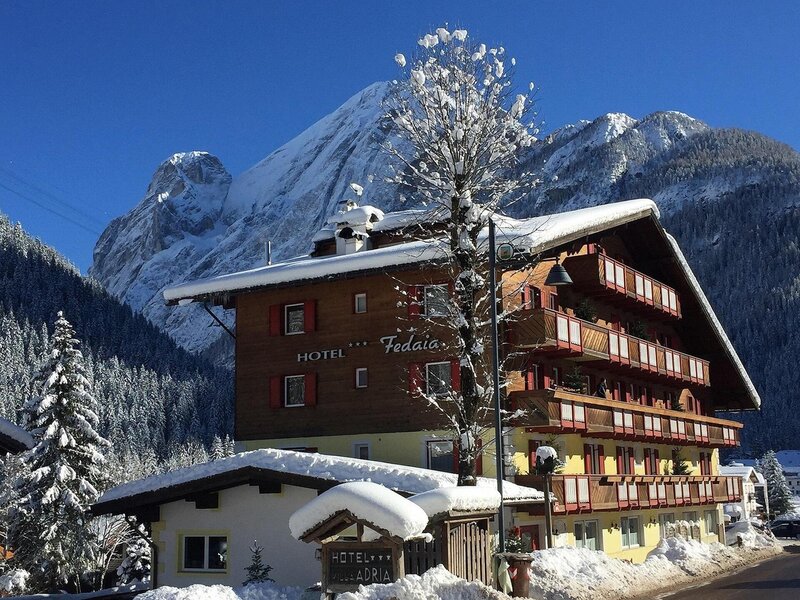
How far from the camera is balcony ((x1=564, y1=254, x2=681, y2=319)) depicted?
3506 cm

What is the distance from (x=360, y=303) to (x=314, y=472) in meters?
10.5

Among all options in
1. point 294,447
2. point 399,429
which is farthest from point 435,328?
point 294,447

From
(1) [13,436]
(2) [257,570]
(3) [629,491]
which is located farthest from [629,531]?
(1) [13,436]

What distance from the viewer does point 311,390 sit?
3378cm

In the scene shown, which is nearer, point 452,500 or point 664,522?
point 452,500

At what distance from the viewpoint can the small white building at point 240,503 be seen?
23812 millimetres

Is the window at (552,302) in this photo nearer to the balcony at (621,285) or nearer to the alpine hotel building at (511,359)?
the alpine hotel building at (511,359)

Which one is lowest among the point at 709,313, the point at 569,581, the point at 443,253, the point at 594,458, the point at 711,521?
the point at 569,581

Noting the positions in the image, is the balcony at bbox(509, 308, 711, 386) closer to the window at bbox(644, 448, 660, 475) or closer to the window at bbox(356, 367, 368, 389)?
the window at bbox(644, 448, 660, 475)

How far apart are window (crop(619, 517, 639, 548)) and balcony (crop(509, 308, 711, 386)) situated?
5815mm

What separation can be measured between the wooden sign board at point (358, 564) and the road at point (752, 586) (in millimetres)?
8944

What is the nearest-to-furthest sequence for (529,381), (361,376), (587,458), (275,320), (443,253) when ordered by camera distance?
(443,253), (529,381), (361,376), (275,320), (587,458)

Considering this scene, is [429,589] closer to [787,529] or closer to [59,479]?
[59,479]

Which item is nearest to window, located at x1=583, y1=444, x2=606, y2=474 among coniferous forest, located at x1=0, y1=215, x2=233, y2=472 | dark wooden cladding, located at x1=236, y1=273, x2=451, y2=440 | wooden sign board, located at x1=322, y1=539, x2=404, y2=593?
dark wooden cladding, located at x1=236, y1=273, x2=451, y2=440
